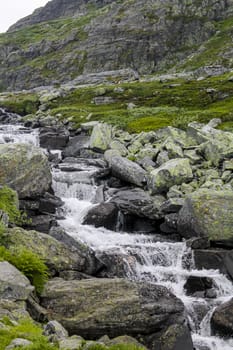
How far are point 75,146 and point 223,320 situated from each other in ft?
124

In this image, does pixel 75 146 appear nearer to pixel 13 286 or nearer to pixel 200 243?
pixel 200 243

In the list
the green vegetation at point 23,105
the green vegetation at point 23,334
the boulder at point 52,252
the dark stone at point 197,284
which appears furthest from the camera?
the green vegetation at point 23,105

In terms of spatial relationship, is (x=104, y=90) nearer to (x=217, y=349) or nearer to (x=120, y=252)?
(x=120, y=252)

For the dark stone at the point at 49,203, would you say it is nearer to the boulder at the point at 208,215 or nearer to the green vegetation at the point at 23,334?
the boulder at the point at 208,215

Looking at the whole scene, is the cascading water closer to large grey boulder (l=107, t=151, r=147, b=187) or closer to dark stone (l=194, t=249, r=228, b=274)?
dark stone (l=194, t=249, r=228, b=274)

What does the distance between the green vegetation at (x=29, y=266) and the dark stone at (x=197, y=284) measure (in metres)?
8.89

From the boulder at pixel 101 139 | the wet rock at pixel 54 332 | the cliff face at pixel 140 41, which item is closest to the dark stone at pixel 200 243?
the wet rock at pixel 54 332

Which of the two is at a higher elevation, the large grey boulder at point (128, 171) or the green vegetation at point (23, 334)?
the green vegetation at point (23, 334)

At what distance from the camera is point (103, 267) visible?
923 inches

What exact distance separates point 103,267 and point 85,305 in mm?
6383

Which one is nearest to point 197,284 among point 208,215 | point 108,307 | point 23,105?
point 208,215

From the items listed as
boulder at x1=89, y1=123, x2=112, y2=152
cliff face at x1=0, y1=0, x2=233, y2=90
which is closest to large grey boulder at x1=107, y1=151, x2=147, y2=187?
boulder at x1=89, y1=123, x2=112, y2=152

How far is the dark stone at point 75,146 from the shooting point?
5194 cm

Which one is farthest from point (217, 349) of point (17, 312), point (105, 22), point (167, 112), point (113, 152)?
point (105, 22)
